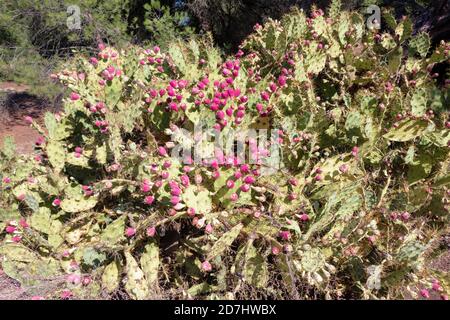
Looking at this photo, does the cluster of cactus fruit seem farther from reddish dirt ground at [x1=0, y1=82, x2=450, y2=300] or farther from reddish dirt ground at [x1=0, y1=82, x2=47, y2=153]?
reddish dirt ground at [x1=0, y1=82, x2=47, y2=153]

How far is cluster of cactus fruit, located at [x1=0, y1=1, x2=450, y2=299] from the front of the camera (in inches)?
100

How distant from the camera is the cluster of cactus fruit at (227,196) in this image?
8.36 ft

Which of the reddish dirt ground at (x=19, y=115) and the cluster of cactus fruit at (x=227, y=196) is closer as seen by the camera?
the cluster of cactus fruit at (x=227, y=196)

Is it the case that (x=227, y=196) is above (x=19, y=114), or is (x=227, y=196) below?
below

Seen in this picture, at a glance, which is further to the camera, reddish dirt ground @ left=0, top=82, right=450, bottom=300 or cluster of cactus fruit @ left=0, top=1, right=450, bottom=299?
reddish dirt ground @ left=0, top=82, right=450, bottom=300

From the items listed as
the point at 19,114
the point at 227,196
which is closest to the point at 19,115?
the point at 19,114

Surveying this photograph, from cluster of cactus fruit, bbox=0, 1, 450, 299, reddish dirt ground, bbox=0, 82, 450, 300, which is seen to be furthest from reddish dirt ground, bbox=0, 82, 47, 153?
cluster of cactus fruit, bbox=0, 1, 450, 299

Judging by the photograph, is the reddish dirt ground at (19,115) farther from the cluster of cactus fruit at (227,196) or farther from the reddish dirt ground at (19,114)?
the cluster of cactus fruit at (227,196)

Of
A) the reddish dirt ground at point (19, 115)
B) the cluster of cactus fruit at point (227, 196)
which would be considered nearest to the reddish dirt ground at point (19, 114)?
the reddish dirt ground at point (19, 115)

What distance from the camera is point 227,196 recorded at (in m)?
2.64

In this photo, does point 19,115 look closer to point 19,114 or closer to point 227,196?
point 19,114

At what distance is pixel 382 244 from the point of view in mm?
2689

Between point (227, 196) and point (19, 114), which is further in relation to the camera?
point (19, 114)

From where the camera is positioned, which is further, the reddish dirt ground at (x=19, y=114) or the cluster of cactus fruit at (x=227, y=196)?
the reddish dirt ground at (x=19, y=114)
